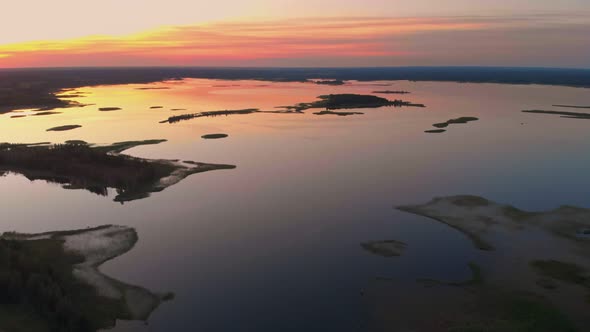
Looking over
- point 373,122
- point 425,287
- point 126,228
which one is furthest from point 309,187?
point 373,122

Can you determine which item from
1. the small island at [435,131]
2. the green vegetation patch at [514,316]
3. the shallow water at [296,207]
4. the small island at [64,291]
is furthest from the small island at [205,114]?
the green vegetation patch at [514,316]

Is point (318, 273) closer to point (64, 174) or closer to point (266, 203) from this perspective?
point (266, 203)

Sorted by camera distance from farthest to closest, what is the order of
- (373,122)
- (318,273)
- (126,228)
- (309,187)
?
(373,122), (309,187), (126,228), (318,273)

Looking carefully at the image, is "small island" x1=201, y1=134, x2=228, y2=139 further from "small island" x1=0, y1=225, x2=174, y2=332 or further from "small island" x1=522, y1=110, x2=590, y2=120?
"small island" x1=522, y1=110, x2=590, y2=120

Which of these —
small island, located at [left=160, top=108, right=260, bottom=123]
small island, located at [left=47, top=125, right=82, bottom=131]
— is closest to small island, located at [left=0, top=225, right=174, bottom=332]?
small island, located at [left=47, top=125, right=82, bottom=131]

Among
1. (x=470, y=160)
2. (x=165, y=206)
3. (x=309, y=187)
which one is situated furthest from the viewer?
(x=470, y=160)
